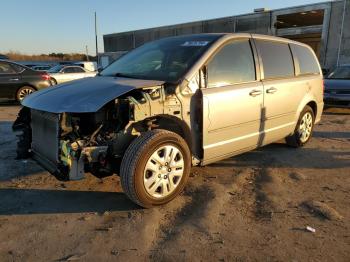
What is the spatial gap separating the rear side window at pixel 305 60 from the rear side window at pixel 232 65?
4.60 feet

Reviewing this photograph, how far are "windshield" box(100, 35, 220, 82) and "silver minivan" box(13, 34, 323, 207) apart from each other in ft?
0.05

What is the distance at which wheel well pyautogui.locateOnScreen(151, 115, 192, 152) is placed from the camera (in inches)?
159

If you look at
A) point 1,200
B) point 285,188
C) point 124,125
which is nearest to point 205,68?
point 124,125

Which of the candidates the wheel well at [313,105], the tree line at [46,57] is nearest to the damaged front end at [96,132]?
the wheel well at [313,105]

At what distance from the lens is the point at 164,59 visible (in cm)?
459

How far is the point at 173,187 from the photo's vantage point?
12.9 ft

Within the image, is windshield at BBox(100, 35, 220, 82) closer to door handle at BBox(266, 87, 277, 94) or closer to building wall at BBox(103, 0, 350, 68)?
door handle at BBox(266, 87, 277, 94)

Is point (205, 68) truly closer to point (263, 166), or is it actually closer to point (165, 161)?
point (165, 161)

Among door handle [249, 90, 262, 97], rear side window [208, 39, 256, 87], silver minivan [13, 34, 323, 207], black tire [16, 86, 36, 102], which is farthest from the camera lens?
black tire [16, 86, 36, 102]

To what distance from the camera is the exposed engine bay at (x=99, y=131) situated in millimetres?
3580

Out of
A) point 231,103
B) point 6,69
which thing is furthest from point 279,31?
point 231,103

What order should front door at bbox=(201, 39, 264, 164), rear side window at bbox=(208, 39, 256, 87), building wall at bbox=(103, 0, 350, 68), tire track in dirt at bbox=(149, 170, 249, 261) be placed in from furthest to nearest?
building wall at bbox=(103, 0, 350, 68) < rear side window at bbox=(208, 39, 256, 87) < front door at bbox=(201, 39, 264, 164) < tire track in dirt at bbox=(149, 170, 249, 261)

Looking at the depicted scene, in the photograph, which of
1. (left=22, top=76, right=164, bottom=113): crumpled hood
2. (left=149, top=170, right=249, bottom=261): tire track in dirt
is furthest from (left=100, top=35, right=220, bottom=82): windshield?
(left=149, top=170, right=249, bottom=261): tire track in dirt

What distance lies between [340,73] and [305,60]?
6420mm
